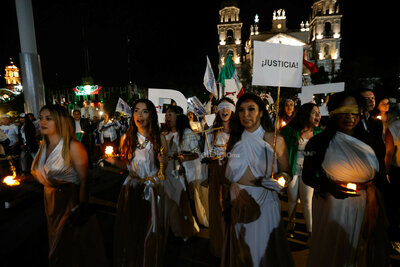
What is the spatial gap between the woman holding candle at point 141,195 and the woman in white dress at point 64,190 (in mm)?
380

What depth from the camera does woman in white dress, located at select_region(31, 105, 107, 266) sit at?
8.25 feet

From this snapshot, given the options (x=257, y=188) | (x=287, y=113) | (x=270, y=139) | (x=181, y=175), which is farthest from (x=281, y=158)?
(x=287, y=113)

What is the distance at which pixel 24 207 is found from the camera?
17.7 ft

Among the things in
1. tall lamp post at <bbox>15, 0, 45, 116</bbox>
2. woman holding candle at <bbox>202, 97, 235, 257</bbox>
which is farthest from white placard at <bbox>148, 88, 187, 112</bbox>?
tall lamp post at <bbox>15, 0, 45, 116</bbox>

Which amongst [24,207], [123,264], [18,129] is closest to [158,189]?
[123,264]

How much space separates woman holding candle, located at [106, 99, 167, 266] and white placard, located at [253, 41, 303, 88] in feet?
4.75

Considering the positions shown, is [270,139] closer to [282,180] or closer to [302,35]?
[282,180]

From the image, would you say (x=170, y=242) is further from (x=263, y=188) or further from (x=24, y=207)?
(x=24, y=207)

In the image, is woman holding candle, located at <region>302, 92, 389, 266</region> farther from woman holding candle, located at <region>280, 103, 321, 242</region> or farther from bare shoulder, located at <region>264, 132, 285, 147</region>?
woman holding candle, located at <region>280, 103, 321, 242</region>

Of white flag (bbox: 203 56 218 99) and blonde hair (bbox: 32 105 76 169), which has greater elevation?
white flag (bbox: 203 56 218 99)

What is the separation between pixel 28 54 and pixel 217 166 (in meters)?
8.11

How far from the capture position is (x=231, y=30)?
79.6 meters

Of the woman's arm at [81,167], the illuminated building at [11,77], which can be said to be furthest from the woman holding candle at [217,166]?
the illuminated building at [11,77]

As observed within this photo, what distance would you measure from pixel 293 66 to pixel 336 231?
191 centimetres
